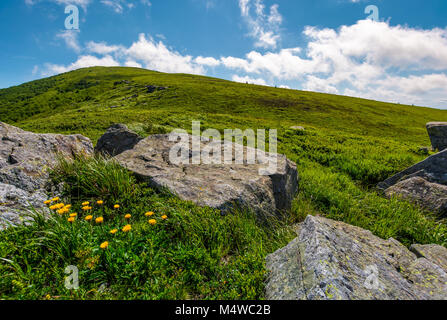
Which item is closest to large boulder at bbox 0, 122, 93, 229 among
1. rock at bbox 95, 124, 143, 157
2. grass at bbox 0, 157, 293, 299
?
grass at bbox 0, 157, 293, 299

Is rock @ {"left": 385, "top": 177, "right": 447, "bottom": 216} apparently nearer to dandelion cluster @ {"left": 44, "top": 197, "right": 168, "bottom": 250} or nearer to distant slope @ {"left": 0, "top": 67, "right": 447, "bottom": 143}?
dandelion cluster @ {"left": 44, "top": 197, "right": 168, "bottom": 250}

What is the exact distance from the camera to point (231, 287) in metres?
2.83

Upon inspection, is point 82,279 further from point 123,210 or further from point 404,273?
point 404,273

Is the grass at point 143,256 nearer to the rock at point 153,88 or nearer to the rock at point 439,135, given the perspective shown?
the rock at point 439,135

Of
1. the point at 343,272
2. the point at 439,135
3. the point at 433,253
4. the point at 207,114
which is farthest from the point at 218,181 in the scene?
the point at 207,114

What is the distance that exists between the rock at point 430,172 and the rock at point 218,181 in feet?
16.2

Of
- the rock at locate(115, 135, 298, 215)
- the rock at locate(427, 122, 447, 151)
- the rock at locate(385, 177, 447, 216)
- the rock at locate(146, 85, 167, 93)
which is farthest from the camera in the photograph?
the rock at locate(146, 85, 167, 93)

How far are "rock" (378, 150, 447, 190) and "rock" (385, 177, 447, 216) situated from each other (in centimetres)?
68

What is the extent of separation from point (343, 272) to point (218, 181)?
3298 millimetres

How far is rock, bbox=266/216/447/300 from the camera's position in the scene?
95.6 inches

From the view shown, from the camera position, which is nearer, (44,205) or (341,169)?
(44,205)

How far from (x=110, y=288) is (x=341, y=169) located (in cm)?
1150
